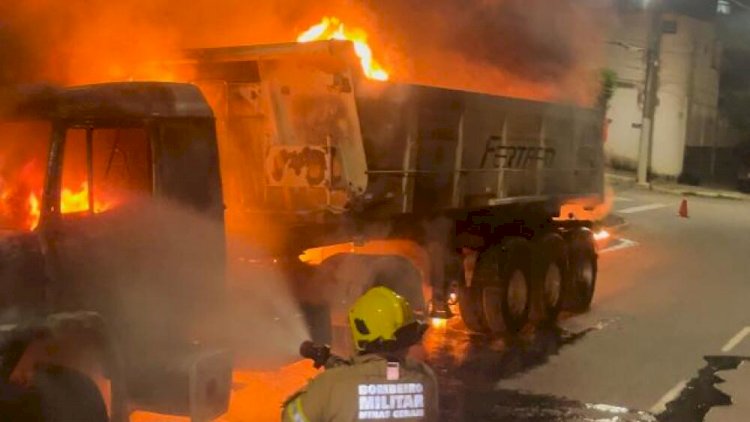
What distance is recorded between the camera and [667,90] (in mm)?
36812

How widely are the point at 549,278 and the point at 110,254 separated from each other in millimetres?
6836

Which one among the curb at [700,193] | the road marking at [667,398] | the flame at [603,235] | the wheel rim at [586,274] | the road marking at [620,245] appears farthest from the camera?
the curb at [700,193]

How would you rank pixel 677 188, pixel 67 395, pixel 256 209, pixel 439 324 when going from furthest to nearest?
pixel 677 188, pixel 439 324, pixel 256 209, pixel 67 395

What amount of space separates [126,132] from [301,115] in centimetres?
242

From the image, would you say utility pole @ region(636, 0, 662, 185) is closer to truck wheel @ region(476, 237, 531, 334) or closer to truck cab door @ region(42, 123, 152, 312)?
truck wheel @ region(476, 237, 531, 334)

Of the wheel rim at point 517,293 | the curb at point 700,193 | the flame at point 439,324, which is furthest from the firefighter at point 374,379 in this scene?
the curb at point 700,193

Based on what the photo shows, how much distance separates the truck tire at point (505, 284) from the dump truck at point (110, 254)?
14.6ft

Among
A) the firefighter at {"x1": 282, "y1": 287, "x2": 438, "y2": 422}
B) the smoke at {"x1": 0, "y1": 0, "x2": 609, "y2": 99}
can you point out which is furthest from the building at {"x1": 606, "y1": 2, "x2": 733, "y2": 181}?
the firefighter at {"x1": 282, "y1": 287, "x2": 438, "y2": 422}

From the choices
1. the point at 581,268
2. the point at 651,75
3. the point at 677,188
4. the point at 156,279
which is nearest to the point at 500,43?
the point at 581,268

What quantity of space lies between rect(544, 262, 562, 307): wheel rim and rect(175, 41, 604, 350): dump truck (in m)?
1.27

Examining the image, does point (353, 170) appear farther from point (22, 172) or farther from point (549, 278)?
point (549, 278)

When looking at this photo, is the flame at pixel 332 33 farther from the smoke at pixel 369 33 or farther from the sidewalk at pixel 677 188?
the sidewalk at pixel 677 188

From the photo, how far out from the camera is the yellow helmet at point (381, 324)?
3197mm

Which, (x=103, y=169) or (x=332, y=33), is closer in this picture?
(x=103, y=169)
